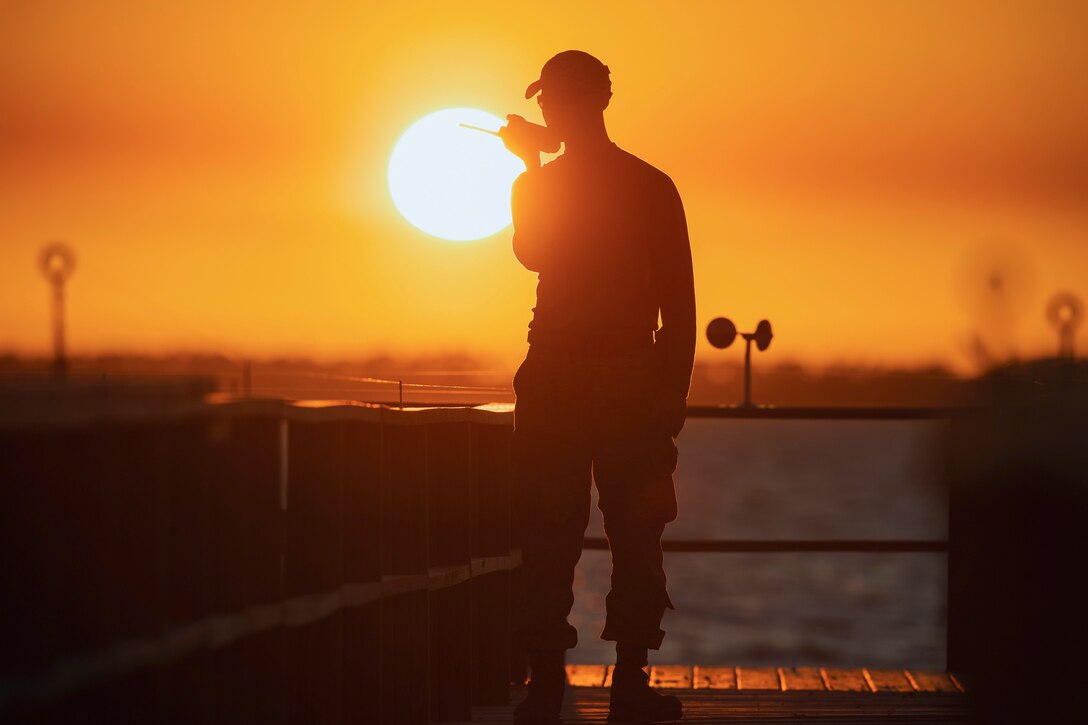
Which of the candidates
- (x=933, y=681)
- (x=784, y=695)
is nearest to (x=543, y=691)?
(x=784, y=695)

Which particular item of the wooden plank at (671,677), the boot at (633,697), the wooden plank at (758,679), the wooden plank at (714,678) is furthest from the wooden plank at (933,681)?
the boot at (633,697)

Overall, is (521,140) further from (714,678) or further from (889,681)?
(889,681)

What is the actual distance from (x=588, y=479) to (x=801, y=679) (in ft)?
6.44

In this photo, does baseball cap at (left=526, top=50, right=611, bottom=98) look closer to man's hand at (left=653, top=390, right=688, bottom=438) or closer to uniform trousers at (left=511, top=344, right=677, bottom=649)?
uniform trousers at (left=511, top=344, right=677, bottom=649)

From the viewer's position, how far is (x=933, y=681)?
287 inches

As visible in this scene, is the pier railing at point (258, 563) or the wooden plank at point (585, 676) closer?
the pier railing at point (258, 563)

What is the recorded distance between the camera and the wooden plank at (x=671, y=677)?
7.35 metres

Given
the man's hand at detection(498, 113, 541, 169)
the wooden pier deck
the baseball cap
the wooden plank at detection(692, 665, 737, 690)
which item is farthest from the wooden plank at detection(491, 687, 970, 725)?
the baseball cap

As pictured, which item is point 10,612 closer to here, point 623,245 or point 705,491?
point 623,245

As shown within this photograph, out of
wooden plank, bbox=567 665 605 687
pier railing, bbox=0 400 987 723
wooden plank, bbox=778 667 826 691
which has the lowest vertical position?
wooden plank, bbox=567 665 605 687

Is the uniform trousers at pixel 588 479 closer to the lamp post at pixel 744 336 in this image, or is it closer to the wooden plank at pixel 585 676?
the wooden plank at pixel 585 676

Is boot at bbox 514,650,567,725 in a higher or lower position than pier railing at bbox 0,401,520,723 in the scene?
lower

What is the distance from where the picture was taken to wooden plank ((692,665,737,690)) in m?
7.28

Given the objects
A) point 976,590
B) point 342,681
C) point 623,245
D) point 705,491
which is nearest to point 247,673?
point 342,681
